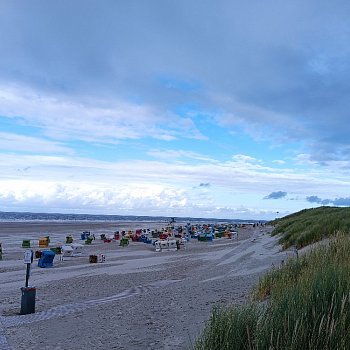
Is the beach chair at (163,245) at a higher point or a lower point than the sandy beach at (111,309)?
higher

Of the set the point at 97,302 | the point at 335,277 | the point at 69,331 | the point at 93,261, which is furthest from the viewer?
the point at 93,261

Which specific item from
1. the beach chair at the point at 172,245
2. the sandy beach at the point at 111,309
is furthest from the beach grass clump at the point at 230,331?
the beach chair at the point at 172,245

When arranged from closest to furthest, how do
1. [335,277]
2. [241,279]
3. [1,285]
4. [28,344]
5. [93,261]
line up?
[335,277] < [28,344] < [241,279] < [1,285] < [93,261]

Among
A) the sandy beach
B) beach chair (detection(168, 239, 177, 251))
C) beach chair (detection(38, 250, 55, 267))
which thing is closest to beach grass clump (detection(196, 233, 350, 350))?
the sandy beach

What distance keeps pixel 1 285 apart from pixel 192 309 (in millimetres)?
7617

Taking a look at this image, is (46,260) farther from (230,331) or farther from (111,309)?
(230,331)

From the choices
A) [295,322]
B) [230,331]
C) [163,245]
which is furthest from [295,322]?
[163,245]

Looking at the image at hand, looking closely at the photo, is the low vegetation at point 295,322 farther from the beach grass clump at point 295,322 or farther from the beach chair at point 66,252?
the beach chair at point 66,252

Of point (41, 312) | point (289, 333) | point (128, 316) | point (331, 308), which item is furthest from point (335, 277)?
point (41, 312)

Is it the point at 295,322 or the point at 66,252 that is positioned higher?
the point at 295,322

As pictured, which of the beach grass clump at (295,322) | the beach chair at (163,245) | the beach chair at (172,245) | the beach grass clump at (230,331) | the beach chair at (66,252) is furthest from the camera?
the beach chair at (172,245)

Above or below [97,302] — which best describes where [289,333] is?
above

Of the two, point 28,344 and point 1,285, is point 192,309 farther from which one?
point 1,285

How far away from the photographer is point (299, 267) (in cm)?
799
